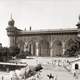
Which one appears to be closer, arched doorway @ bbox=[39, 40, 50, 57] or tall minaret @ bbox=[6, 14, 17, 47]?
arched doorway @ bbox=[39, 40, 50, 57]

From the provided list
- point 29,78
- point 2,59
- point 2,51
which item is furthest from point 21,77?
point 2,51

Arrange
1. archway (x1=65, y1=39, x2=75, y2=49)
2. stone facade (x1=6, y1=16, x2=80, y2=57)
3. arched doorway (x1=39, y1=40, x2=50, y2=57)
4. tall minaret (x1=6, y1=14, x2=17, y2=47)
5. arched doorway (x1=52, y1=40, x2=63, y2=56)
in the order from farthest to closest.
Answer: tall minaret (x1=6, y1=14, x2=17, y2=47) → arched doorway (x1=39, y1=40, x2=50, y2=57) → arched doorway (x1=52, y1=40, x2=63, y2=56) → stone facade (x1=6, y1=16, x2=80, y2=57) → archway (x1=65, y1=39, x2=75, y2=49)

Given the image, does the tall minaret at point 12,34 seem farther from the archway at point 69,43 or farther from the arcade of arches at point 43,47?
the archway at point 69,43

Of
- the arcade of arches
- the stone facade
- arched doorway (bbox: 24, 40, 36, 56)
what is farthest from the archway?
arched doorway (bbox: 24, 40, 36, 56)

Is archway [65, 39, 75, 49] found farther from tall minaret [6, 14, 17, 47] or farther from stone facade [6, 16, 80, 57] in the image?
tall minaret [6, 14, 17, 47]

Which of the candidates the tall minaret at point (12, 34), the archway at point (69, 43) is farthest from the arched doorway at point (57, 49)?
the tall minaret at point (12, 34)

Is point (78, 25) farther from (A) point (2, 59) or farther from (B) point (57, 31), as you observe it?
(A) point (2, 59)

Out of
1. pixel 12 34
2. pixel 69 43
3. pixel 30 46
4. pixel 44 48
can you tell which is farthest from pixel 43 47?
pixel 12 34

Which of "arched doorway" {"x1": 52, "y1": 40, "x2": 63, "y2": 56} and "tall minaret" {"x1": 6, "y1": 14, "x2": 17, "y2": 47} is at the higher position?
"tall minaret" {"x1": 6, "y1": 14, "x2": 17, "y2": 47}

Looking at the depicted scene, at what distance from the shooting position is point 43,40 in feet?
166

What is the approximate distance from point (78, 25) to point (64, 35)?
3823 mm

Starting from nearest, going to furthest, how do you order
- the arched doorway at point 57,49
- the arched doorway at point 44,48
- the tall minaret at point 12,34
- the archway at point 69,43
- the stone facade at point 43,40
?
the archway at point 69,43
the stone facade at point 43,40
the arched doorway at point 57,49
the arched doorway at point 44,48
the tall minaret at point 12,34

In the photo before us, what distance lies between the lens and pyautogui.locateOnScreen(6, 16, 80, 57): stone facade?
48656 millimetres

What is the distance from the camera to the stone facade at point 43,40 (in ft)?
160
